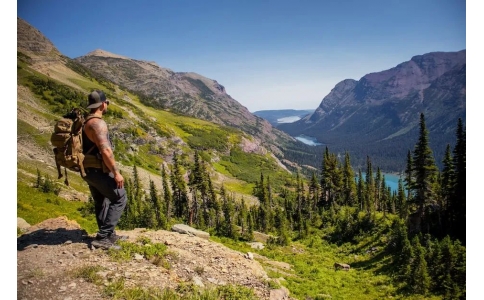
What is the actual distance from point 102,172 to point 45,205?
1082 inches

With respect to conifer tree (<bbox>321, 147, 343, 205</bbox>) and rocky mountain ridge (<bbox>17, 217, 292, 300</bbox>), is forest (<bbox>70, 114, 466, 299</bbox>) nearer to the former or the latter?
conifer tree (<bbox>321, 147, 343, 205</bbox>)

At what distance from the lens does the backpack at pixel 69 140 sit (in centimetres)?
739

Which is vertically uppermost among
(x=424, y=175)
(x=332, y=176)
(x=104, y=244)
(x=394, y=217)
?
(x=104, y=244)

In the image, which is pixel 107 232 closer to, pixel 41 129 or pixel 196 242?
pixel 196 242

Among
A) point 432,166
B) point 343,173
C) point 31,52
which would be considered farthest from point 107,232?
point 31,52

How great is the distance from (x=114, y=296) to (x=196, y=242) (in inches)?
213

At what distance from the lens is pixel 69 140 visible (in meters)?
7.45

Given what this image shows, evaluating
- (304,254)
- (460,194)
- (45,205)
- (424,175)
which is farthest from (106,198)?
(424,175)

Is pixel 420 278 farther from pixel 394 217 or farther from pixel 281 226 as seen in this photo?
pixel 281 226

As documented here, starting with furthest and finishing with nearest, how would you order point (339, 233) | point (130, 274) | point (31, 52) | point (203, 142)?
point (203, 142) → point (31, 52) → point (339, 233) → point (130, 274)

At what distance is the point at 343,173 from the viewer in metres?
84.4

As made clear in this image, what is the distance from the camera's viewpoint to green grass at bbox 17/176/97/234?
25086 millimetres

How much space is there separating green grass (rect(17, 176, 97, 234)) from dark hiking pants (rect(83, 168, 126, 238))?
1677 cm

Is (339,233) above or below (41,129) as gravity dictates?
below
